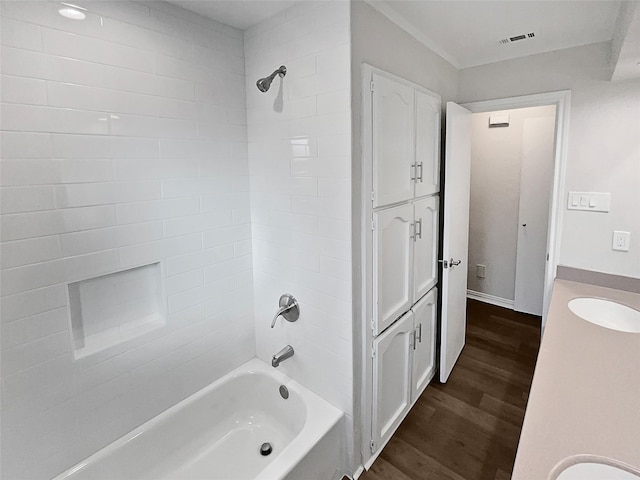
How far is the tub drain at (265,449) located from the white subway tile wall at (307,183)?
40 cm

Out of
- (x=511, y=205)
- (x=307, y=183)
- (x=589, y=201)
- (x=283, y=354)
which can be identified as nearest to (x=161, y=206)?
(x=307, y=183)

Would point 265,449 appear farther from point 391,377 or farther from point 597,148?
point 597,148

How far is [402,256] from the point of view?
6.70 feet

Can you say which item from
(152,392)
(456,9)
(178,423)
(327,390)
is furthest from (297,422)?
(456,9)

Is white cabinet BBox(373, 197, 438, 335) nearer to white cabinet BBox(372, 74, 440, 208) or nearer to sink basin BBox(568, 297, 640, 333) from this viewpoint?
white cabinet BBox(372, 74, 440, 208)

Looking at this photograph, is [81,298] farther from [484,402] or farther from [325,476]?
[484,402]

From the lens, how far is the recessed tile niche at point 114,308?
58.9 inches

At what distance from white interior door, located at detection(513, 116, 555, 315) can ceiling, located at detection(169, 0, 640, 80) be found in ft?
4.19

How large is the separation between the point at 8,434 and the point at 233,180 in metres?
1.45

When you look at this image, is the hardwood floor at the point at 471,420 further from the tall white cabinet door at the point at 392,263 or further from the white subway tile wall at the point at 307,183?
the tall white cabinet door at the point at 392,263

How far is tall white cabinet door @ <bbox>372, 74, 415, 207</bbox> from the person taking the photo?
1688mm

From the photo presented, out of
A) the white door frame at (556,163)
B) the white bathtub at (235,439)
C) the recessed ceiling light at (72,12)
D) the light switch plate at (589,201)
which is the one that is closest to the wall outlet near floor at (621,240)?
the light switch plate at (589,201)

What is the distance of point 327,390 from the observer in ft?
6.11

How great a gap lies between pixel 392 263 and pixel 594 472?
118 centimetres
